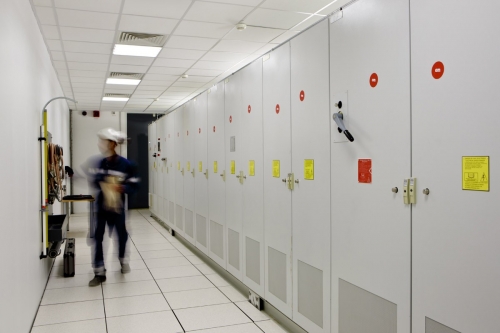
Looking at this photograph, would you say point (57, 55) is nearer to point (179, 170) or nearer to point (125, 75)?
point (125, 75)

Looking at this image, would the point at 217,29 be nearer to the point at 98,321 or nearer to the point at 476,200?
the point at 98,321

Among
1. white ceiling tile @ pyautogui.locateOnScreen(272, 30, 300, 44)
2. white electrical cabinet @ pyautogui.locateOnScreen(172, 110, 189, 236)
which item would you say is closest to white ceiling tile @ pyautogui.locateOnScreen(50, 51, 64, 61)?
white electrical cabinet @ pyautogui.locateOnScreen(172, 110, 189, 236)

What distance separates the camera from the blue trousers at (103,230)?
4.92 metres

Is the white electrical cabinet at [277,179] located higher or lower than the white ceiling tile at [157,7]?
lower

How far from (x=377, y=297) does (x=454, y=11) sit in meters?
1.55

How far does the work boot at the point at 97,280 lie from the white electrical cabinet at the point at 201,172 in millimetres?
1437

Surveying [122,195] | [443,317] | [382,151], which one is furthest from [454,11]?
[122,195]

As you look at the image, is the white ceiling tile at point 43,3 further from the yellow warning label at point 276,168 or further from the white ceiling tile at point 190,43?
the yellow warning label at point 276,168

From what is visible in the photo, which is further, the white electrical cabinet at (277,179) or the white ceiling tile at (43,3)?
the white ceiling tile at (43,3)

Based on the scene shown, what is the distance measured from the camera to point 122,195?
5.05 meters

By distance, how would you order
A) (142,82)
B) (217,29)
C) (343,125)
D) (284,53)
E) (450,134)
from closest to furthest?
(450,134)
(343,125)
(284,53)
(217,29)
(142,82)

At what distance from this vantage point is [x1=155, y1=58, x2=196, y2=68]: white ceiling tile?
6205 mm

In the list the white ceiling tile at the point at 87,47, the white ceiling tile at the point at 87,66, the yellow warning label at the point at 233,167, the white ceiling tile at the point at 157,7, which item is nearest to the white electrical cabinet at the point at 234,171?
the yellow warning label at the point at 233,167

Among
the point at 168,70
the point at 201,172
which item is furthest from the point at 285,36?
the point at 168,70
